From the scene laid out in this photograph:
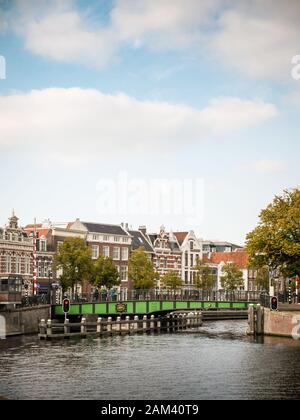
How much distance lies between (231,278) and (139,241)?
2103 cm

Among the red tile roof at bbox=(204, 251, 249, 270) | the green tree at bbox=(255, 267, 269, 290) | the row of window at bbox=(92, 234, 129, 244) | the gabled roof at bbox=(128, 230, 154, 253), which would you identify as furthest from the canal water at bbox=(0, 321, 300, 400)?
the red tile roof at bbox=(204, 251, 249, 270)

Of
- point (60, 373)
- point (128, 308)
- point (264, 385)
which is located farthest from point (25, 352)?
point (128, 308)

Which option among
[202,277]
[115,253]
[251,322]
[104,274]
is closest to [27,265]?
[104,274]

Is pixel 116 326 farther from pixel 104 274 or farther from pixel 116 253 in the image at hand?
pixel 116 253


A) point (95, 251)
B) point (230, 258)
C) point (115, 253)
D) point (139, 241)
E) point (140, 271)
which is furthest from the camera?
point (230, 258)

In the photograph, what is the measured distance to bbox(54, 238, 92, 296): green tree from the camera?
89812 mm

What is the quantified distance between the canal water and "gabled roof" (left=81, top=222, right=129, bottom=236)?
48.0m

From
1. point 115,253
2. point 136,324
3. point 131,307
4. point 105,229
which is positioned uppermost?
point 105,229

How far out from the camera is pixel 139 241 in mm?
120188

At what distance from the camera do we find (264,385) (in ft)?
A: 116

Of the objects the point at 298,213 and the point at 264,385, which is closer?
the point at 264,385

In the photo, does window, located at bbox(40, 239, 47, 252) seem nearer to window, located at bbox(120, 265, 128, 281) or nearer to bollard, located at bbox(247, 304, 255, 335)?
window, located at bbox(120, 265, 128, 281)

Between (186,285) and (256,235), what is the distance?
204ft
